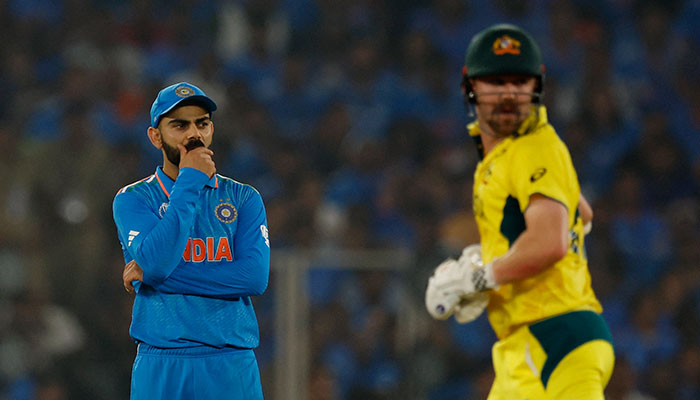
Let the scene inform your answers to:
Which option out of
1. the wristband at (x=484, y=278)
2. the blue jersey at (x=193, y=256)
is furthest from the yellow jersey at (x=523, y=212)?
the blue jersey at (x=193, y=256)

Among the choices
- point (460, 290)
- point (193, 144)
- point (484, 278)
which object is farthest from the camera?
point (460, 290)

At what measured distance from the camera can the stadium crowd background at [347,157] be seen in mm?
7457

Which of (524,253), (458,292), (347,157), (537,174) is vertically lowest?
(458,292)

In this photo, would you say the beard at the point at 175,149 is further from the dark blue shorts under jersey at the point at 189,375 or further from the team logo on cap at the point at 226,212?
the dark blue shorts under jersey at the point at 189,375

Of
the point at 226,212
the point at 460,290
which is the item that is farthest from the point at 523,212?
the point at 226,212

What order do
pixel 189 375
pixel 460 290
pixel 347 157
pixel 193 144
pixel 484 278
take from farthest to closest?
pixel 347 157
pixel 460 290
pixel 484 278
pixel 193 144
pixel 189 375

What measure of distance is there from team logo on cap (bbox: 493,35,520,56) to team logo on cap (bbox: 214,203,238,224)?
3.95 ft

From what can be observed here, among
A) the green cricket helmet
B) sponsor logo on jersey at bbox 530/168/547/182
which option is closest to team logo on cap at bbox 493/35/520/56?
the green cricket helmet

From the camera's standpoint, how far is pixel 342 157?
30.5ft

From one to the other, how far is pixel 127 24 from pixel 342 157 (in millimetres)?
2684

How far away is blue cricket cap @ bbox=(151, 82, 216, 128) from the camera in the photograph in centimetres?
358

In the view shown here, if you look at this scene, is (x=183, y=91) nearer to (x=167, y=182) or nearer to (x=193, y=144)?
(x=193, y=144)

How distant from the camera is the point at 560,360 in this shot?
3686mm

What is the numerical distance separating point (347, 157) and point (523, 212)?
18.1ft
